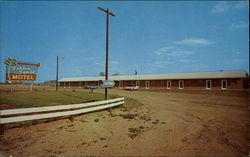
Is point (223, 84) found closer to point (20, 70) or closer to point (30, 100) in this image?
point (30, 100)

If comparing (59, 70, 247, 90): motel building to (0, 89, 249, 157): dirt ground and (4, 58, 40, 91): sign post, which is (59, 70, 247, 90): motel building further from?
(4, 58, 40, 91): sign post

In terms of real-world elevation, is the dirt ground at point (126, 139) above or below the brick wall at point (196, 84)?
below

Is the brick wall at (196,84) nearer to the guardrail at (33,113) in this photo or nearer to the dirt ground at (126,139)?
the dirt ground at (126,139)

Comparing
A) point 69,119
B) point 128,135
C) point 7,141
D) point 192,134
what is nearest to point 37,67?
point 69,119

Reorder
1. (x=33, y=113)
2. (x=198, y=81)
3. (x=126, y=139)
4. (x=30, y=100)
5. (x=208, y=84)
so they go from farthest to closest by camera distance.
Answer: (x=198, y=81), (x=208, y=84), (x=30, y=100), (x=33, y=113), (x=126, y=139)

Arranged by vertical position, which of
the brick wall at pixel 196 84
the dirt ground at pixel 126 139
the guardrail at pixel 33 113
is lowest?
the dirt ground at pixel 126 139

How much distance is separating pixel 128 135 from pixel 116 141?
2.62 ft

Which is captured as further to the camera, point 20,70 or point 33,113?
point 20,70

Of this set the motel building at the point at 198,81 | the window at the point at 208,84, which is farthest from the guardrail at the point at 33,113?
the window at the point at 208,84

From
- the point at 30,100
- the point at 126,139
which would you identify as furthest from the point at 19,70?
the point at 126,139

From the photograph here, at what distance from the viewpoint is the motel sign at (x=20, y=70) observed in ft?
39.4

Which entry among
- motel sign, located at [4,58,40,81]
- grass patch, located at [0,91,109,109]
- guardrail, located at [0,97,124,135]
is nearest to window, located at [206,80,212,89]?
grass patch, located at [0,91,109,109]

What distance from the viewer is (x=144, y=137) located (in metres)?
6.03

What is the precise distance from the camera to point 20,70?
12.6m
